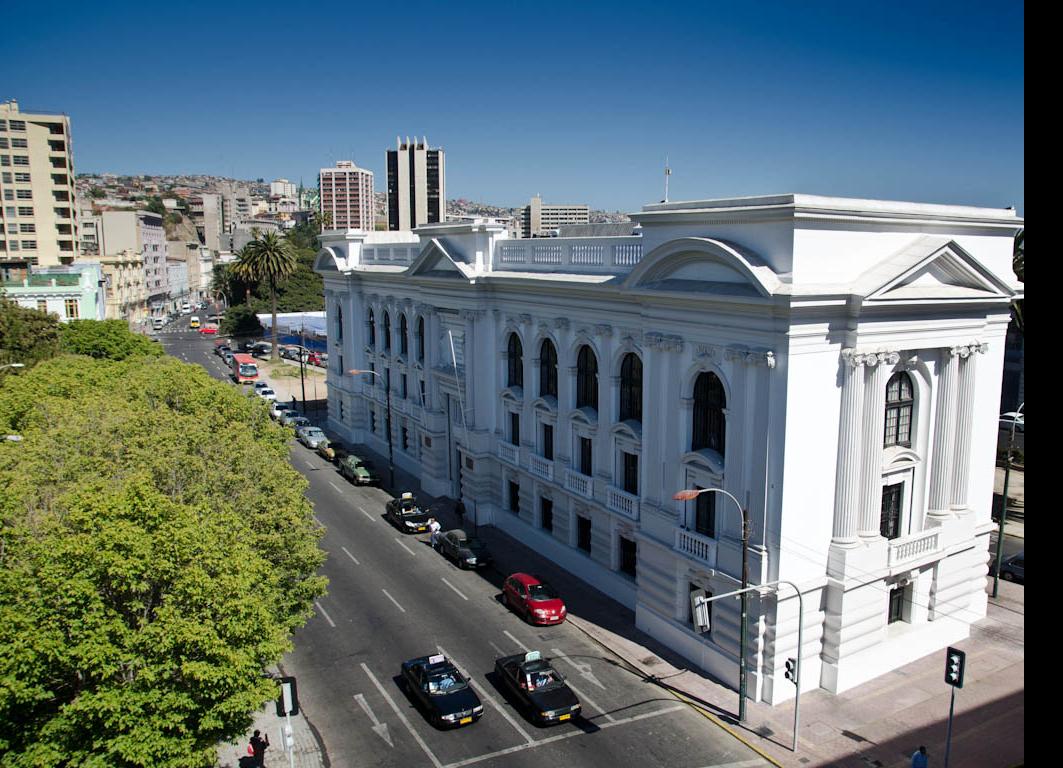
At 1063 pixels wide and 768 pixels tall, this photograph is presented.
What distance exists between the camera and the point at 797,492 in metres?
27.7

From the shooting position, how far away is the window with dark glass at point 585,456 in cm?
3844

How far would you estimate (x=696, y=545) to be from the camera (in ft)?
100

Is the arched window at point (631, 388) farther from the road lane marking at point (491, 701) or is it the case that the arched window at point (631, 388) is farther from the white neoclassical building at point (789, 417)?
the road lane marking at point (491, 701)

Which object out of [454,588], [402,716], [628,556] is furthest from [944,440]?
[402,716]

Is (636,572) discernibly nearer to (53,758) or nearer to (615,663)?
(615,663)

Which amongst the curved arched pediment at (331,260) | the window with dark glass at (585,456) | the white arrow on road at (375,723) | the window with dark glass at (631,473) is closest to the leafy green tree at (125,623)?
the white arrow on road at (375,723)

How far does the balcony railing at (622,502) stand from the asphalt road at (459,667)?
5017mm

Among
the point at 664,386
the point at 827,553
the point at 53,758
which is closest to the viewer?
the point at 53,758

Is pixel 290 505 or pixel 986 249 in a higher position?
pixel 986 249

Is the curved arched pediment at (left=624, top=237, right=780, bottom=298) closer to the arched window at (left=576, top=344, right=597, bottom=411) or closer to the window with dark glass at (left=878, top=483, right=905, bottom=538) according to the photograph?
the arched window at (left=576, top=344, right=597, bottom=411)

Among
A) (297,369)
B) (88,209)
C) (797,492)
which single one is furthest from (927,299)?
(88,209)

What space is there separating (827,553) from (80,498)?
882 inches

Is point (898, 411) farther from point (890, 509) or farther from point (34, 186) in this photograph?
point (34, 186)
